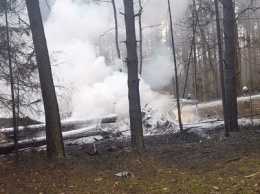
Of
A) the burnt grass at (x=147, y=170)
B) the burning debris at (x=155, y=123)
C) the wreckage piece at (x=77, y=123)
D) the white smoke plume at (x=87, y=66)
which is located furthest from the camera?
the white smoke plume at (x=87, y=66)

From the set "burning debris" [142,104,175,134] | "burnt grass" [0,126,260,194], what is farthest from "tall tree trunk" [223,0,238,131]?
"burning debris" [142,104,175,134]

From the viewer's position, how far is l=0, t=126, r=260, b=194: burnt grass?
199 inches

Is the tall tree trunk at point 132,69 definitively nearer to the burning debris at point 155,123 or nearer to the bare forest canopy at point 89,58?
the bare forest canopy at point 89,58

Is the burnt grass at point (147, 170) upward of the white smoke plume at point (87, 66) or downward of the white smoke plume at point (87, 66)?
downward

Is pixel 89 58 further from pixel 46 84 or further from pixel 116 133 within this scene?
pixel 46 84

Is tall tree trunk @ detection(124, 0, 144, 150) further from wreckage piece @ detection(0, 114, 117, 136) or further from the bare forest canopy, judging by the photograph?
wreckage piece @ detection(0, 114, 117, 136)

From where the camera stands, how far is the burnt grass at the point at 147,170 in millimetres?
5065

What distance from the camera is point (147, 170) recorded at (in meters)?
6.34

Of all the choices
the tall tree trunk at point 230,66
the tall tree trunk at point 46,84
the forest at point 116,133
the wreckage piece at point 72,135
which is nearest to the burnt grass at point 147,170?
the forest at point 116,133

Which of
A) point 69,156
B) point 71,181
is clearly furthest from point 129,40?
point 71,181

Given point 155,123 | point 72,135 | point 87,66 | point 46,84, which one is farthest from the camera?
point 87,66

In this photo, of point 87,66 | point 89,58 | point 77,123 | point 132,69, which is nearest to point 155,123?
point 77,123

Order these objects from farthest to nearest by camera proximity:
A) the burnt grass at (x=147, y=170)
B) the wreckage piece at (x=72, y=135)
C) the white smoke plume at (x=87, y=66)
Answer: the white smoke plume at (x=87, y=66) < the wreckage piece at (x=72, y=135) < the burnt grass at (x=147, y=170)

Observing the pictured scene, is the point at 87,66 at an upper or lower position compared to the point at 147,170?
upper
